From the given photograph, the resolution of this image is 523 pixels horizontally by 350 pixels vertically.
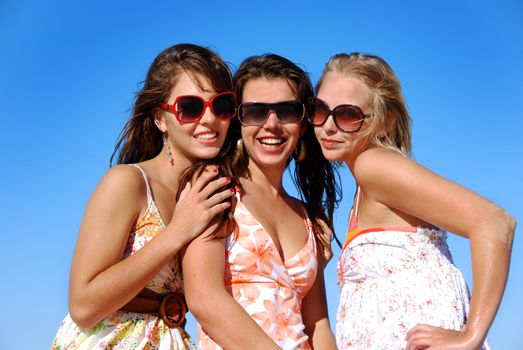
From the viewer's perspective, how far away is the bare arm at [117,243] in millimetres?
4621

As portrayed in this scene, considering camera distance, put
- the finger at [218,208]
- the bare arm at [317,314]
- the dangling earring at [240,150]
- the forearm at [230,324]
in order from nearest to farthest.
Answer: the forearm at [230,324], the finger at [218,208], the bare arm at [317,314], the dangling earring at [240,150]

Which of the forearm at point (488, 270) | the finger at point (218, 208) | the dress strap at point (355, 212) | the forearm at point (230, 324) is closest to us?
the forearm at point (488, 270)

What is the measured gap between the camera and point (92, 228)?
15.7ft

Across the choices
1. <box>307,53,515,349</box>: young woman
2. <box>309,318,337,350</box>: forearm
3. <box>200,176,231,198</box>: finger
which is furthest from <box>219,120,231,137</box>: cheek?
<box>309,318,337,350</box>: forearm

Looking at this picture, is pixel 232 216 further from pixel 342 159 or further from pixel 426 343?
pixel 426 343

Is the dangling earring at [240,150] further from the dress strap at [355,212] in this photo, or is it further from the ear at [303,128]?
the dress strap at [355,212]

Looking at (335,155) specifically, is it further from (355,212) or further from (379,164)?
(379,164)

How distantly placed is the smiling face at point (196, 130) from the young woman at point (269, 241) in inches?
8.6

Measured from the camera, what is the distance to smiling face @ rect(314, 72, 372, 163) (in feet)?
15.7

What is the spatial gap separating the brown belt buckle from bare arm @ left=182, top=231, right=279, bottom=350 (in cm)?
25

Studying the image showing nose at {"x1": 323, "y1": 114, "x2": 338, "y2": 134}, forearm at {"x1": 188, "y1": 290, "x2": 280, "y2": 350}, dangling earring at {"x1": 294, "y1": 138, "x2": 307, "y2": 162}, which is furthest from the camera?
dangling earring at {"x1": 294, "y1": 138, "x2": 307, "y2": 162}

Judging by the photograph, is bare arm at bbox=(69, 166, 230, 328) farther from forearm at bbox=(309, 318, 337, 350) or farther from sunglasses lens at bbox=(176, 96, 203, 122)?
forearm at bbox=(309, 318, 337, 350)

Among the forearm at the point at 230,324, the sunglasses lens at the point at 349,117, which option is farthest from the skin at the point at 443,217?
the forearm at the point at 230,324

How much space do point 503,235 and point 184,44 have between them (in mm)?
2966
